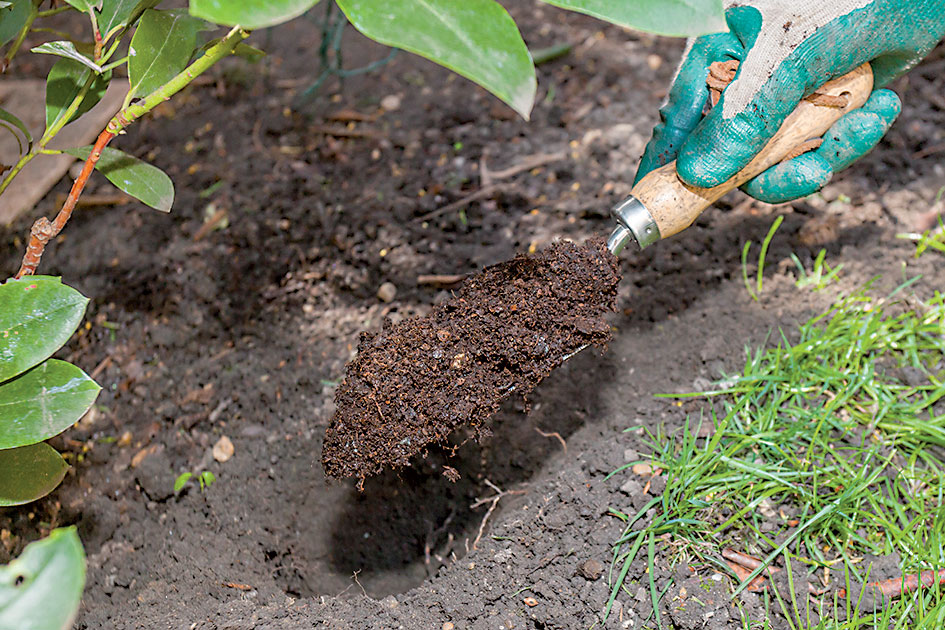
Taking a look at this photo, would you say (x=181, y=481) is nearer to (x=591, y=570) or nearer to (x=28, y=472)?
(x=28, y=472)

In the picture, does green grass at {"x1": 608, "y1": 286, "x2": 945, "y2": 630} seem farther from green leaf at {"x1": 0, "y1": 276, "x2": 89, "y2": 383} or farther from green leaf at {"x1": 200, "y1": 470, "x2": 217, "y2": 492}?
green leaf at {"x1": 0, "y1": 276, "x2": 89, "y2": 383}

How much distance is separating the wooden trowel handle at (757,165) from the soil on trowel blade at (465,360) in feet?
0.40

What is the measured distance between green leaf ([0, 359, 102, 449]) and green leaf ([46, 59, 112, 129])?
1.34 ft

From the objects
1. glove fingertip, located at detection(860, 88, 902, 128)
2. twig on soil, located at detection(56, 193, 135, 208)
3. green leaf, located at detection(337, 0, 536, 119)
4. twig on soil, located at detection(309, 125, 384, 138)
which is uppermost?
green leaf, located at detection(337, 0, 536, 119)

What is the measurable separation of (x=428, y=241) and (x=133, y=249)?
0.81 metres

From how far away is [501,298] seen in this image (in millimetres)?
1277

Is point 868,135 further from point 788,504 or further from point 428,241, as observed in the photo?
point 428,241

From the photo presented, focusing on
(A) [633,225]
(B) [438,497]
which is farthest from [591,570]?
(A) [633,225]

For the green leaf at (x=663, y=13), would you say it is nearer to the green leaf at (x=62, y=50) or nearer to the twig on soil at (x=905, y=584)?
the green leaf at (x=62, y=50)

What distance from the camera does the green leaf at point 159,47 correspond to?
1.09 metres

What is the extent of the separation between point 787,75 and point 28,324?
47.3 inches

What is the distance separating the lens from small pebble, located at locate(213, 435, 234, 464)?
5.34 feet

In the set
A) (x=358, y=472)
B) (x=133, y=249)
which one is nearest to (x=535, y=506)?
(x=358, y=472)

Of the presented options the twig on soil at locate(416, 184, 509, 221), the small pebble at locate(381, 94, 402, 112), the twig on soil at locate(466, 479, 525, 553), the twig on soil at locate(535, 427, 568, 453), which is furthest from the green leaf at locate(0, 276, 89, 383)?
the small pebble at locate(381, 94, 402, 112)
